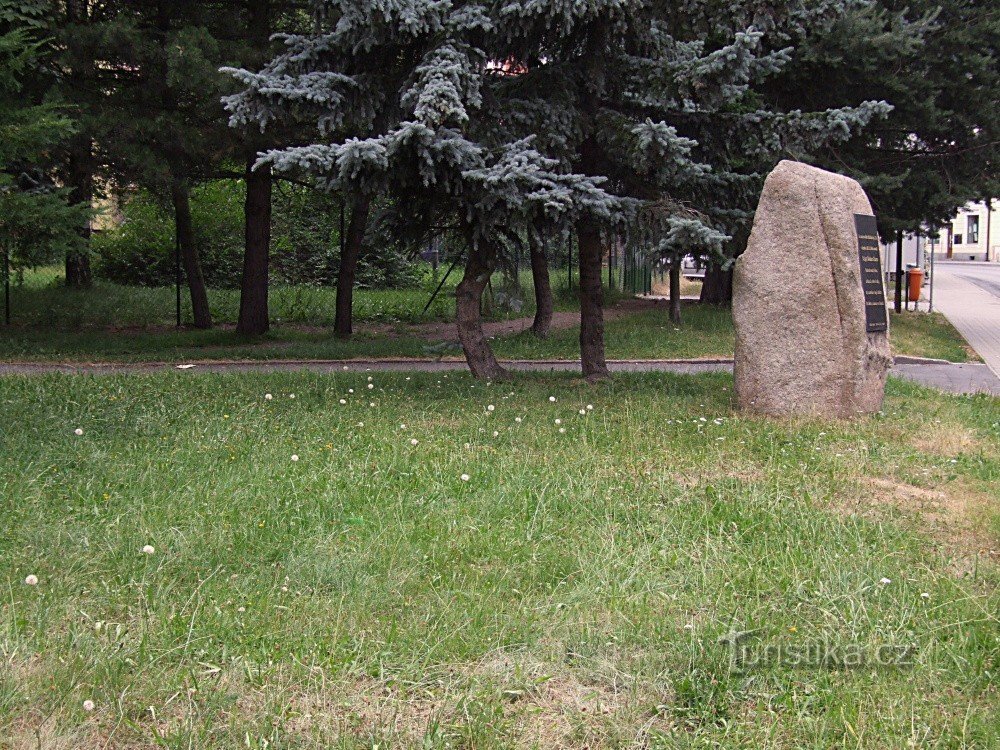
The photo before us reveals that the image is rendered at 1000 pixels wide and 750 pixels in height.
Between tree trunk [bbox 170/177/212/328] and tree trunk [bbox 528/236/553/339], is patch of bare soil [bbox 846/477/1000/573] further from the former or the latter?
tree trunk [bbox 170/177/212/328]

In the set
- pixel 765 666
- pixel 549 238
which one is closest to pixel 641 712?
pixel 765 666

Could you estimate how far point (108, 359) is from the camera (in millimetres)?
14477

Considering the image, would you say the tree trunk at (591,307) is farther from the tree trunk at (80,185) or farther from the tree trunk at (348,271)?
the tree trunk at (348,271)

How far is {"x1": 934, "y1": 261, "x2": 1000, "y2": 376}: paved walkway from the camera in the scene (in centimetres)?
1870

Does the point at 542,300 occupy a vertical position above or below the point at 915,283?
below

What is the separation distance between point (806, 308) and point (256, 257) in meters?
10.6

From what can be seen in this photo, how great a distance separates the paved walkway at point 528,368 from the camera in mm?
13078

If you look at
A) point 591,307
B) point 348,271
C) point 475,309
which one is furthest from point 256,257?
point 591,307

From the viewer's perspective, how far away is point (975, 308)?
28469mm

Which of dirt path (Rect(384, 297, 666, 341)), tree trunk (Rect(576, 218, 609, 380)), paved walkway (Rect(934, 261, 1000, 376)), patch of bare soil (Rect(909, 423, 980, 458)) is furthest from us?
dirt path (Rect(384, 297, 666, 341))

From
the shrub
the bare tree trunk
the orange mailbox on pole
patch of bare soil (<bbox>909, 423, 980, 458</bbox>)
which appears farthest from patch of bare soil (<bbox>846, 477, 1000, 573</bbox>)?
the orange mailbox on pole

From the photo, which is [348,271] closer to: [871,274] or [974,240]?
[871,274]

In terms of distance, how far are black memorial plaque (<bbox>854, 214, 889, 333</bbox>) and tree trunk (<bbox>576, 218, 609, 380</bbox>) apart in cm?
272

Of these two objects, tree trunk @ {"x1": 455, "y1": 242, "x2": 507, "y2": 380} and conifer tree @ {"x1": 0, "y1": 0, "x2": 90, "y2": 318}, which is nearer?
conifer tree @ {"x1": 0, "y1": 0, "x2": 90, "y2": 318}
